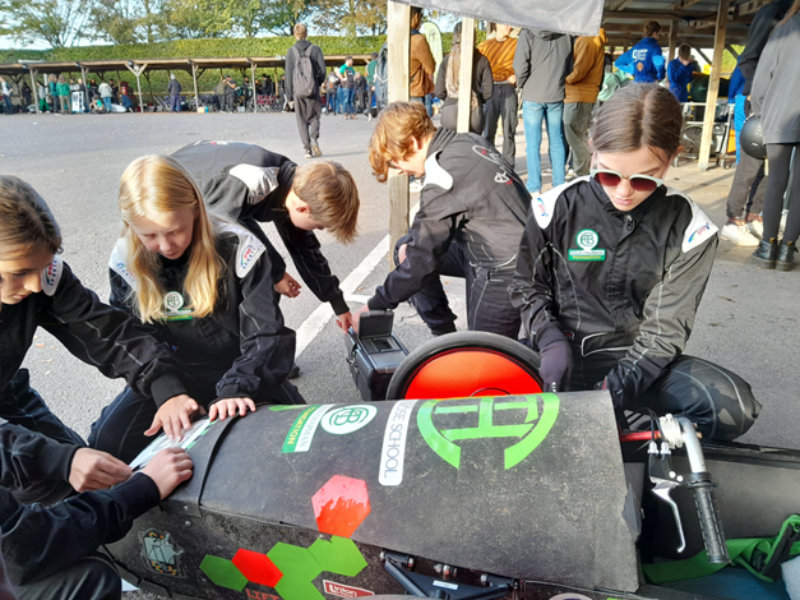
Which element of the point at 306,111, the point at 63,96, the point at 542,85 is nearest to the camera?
the point at 542,85

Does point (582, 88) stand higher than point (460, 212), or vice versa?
point (582, 88)

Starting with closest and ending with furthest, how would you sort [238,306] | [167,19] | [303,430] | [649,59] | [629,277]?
[303,430], [629,277], [238,306], [649,59], [167,19]

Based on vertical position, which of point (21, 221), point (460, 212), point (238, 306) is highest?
point (21, 221)

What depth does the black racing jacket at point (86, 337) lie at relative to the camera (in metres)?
2.01

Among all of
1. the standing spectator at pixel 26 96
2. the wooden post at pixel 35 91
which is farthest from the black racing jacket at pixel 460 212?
the standing spectator at pixel 26 96

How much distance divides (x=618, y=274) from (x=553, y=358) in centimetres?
40

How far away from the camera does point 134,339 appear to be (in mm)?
2184

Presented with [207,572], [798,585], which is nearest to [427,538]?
[207,572]

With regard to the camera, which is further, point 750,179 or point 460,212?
point 750,179

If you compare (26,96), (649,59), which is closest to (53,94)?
(26,96)

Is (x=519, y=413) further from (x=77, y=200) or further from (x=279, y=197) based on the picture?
(x=77, y=200)

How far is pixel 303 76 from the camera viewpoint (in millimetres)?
10625

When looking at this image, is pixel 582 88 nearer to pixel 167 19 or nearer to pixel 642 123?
pixel 642 123

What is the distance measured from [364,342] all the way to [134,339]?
3.25 feet
